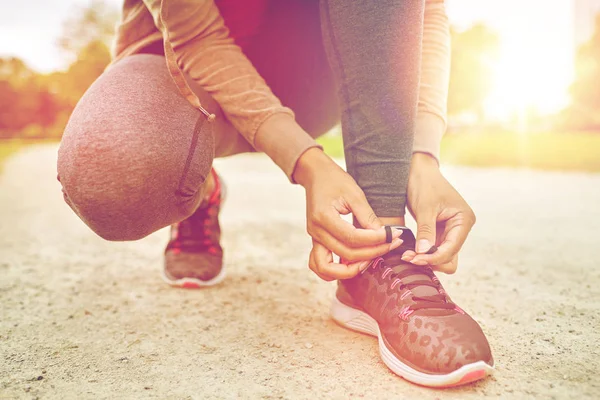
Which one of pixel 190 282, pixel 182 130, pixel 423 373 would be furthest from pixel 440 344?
pixel 190 282

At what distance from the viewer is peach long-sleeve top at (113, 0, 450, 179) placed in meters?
1.08

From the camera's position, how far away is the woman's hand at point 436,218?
988mm

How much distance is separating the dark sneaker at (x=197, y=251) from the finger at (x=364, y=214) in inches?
27.2

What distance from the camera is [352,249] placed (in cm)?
96

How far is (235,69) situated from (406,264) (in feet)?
1.89

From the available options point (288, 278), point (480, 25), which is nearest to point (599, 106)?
point (480, 25)

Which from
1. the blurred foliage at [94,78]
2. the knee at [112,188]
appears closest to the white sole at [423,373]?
the knee at [112,188]

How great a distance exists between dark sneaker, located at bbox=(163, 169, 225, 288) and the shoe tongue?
0.66 meters

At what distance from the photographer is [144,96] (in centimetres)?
104

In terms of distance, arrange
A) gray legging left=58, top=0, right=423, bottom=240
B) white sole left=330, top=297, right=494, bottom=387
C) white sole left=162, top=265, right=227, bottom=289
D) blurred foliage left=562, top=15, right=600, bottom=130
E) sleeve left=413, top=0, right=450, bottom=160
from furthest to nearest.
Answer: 1. blurred foliage left=562, top=15, right=600, bottom=130
2. white sole left=162, top=265, right=227, bottom=289
3. sleeve left=413, top=0, right=450, bottom=160
4. gray legging left=58, top=0, right=423, bottom=240
5. white sole left=330, top=297, right=494, bottom=387

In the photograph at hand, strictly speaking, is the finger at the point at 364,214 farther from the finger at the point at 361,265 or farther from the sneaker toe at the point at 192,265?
the sneaker toe at the point at 192,265

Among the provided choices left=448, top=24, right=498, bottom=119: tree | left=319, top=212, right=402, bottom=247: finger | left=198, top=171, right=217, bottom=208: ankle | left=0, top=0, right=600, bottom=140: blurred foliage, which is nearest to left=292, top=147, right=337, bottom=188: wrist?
left=319, top=212, right=402, bottom=247: finger

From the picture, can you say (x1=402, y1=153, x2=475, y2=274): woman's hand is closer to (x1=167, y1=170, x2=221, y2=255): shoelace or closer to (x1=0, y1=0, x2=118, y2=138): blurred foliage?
(x1=167, y1=170, x2=221, y2=255): shoelace

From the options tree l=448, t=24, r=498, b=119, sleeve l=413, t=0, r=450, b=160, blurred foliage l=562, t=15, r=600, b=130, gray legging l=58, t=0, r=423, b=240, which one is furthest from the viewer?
tree l=448, t=24, r=498, b=119
